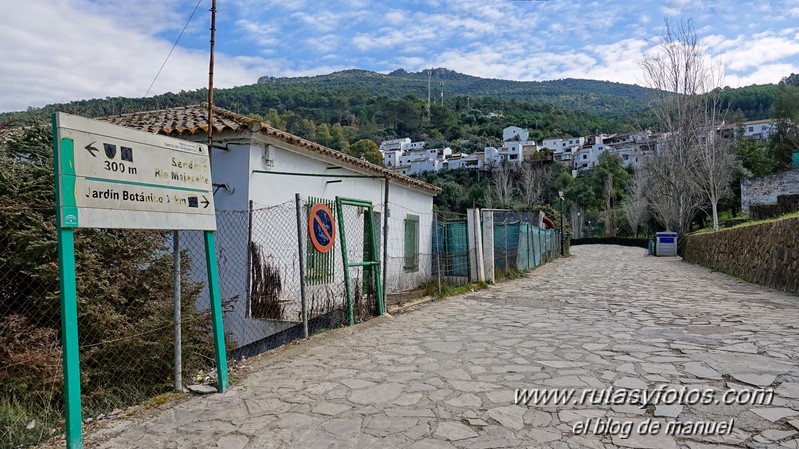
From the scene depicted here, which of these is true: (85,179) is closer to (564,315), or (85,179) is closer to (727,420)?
(727,420)

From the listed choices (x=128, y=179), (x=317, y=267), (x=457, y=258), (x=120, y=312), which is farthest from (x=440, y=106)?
(x=128, y=179)

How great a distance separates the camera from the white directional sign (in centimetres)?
294

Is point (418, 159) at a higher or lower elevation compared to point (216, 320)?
higher

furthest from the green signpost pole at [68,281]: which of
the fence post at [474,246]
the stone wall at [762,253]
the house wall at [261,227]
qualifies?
the stone wall at [762,253]

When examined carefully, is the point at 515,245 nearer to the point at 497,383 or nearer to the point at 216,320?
the point at 497,383

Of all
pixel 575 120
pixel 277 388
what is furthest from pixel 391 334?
pixel 575 120

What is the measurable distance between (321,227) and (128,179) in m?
4.03

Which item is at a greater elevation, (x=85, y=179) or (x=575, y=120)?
(x=575, y=120)

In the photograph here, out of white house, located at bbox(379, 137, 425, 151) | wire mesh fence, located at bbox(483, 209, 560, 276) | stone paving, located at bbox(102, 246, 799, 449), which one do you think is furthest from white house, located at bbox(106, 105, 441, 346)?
white house, located at bbox(379, 137, 425, 151)

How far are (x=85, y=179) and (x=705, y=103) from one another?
1144 inches

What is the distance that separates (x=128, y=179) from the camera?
3.30m

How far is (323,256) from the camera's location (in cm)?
838

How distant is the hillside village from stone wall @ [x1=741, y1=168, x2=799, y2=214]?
3227 centimetres

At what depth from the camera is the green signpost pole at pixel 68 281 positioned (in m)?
2.88
